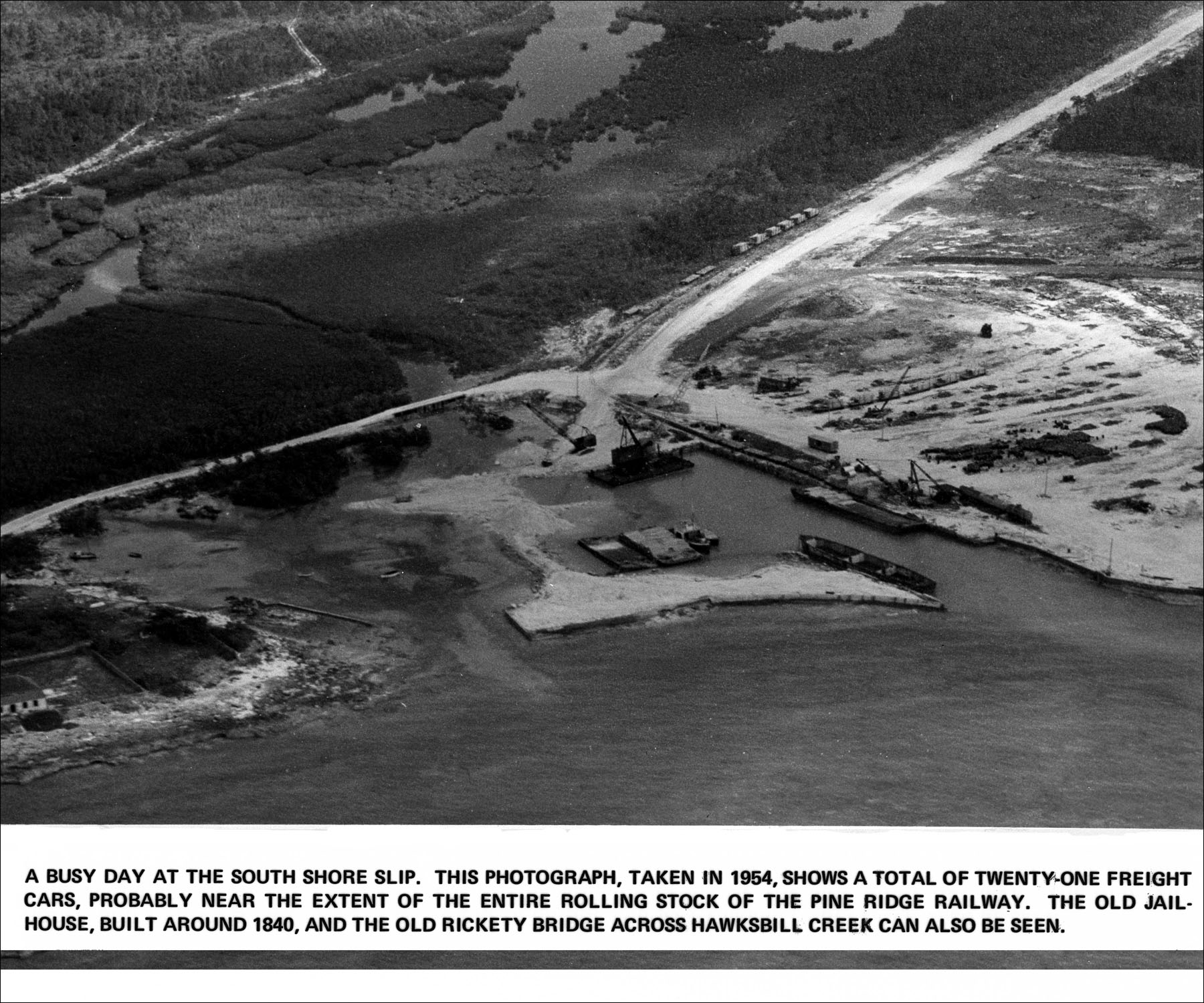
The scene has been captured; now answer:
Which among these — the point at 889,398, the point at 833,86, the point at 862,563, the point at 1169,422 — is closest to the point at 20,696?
the point at 862,563

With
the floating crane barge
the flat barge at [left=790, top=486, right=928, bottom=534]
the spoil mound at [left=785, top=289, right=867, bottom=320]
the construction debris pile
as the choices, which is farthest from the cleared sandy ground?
the spoil mound at [left=785, top=289, right=867, bottom=320]

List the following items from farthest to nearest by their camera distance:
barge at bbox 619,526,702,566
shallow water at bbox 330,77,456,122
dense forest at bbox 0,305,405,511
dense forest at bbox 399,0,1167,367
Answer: shallow water at bbox 330,77,456,122, dense forest at bbox 399,0,1167,367, dense forest at bbox 0,305,405,511, barge at bbox 619,526,702,566

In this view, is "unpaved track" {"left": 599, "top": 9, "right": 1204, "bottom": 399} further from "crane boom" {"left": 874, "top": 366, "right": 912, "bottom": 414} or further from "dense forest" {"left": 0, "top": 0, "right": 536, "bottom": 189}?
"dense forest" {"left": 0, "top": 0, "right": 536, "bottom": 189}

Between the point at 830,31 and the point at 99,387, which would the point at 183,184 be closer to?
the point at 99,387

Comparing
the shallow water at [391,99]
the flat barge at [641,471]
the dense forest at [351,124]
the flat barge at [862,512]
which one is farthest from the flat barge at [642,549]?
the shallow water at [391,99]

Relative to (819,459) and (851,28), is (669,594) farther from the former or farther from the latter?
(851,28)

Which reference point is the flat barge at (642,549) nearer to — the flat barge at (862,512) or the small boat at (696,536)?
the small boat at (696,536)
